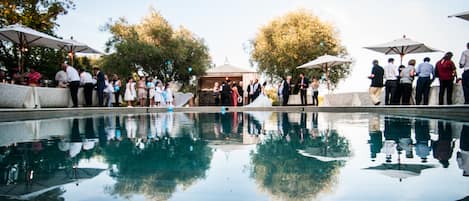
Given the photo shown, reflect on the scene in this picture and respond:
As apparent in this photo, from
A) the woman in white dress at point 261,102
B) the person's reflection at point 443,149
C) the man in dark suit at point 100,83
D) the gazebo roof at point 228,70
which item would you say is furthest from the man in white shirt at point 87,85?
the gazebo roof at point 228,70

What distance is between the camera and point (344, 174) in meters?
2.10

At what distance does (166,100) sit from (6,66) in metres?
11.6

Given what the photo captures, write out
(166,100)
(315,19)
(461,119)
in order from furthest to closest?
(315,19)
(166,100)
(461,119)

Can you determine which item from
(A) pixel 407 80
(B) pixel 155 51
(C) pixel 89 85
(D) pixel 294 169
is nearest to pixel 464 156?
(D) pixel 294 169

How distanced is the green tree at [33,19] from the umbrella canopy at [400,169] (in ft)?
66.2

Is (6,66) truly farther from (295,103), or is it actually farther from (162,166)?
(162,166)

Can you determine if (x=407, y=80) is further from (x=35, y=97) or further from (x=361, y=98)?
(x=35, y=97)

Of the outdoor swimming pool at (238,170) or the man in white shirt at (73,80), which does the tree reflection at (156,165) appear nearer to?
the outdoor swimming pool at (238,170)

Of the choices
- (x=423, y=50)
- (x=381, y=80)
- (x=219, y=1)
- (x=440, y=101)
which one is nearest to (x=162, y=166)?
(x=440, y=101)

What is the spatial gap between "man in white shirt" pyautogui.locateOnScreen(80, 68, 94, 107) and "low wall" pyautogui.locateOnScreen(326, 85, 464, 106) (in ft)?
35.3

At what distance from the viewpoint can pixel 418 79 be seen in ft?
34.6

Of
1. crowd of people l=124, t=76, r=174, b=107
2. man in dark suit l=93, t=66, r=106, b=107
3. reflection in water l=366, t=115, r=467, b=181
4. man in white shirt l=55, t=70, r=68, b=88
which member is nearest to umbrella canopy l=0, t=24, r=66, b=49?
man in white shirt l=55, t=70, r=68, b=88

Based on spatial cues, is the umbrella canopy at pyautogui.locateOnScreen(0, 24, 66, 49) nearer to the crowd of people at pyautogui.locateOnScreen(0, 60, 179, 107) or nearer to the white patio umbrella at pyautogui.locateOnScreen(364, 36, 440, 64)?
the crowd of people at pyautogui.locateOnScreen(0, 60, 179, 107)

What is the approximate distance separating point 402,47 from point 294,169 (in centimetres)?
1421
